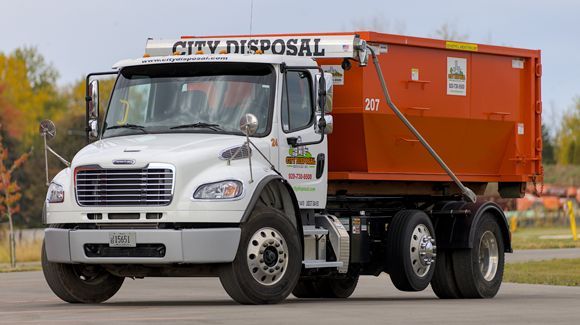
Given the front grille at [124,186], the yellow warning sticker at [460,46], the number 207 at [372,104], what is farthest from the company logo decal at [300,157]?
the yellow warning sticker at [460,46]

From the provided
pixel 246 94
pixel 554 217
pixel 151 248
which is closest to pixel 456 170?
pixel 246 94

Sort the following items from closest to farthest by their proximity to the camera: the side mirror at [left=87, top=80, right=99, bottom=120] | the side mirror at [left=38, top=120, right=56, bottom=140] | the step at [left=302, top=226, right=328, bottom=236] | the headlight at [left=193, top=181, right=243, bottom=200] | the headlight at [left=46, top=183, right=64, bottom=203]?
the headlight at [left=193, top=181, right=243, bottom=200] → the headlight at [left=46, top=183, right=64, bottom=203] → the side mirror at [left=38, top=120, right=56, bottom=140] → the step at [left=302, top=226, right=328, bottom=236] → the side mirror at [left=87, top=80, right=99, bottom=120]

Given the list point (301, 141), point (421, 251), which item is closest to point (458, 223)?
point (421, 251)

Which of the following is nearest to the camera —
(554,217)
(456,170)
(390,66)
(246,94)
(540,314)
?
(540,314)

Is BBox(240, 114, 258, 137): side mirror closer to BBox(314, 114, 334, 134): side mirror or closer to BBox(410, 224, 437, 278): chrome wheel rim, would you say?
BBox(314, 114, 334, 134): side mirror

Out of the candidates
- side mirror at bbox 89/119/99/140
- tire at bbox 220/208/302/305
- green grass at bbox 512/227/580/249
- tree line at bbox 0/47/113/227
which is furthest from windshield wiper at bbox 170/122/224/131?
tree line at bbox 0/47/113/227

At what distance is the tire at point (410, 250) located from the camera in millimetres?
18328

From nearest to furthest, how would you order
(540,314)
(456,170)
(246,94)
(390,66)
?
(540,314)
(246,94)
(390,66)
(456,170)

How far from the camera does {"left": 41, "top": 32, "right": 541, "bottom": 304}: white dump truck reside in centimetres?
1537

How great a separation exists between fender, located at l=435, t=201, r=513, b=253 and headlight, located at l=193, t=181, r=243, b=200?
507 centimetres

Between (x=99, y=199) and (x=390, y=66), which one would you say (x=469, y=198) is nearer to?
(x=390, y=66)

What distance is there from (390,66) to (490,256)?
3.35 m

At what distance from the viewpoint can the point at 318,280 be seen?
20.3 m

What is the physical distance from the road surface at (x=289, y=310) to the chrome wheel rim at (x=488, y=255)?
1.24 ft
